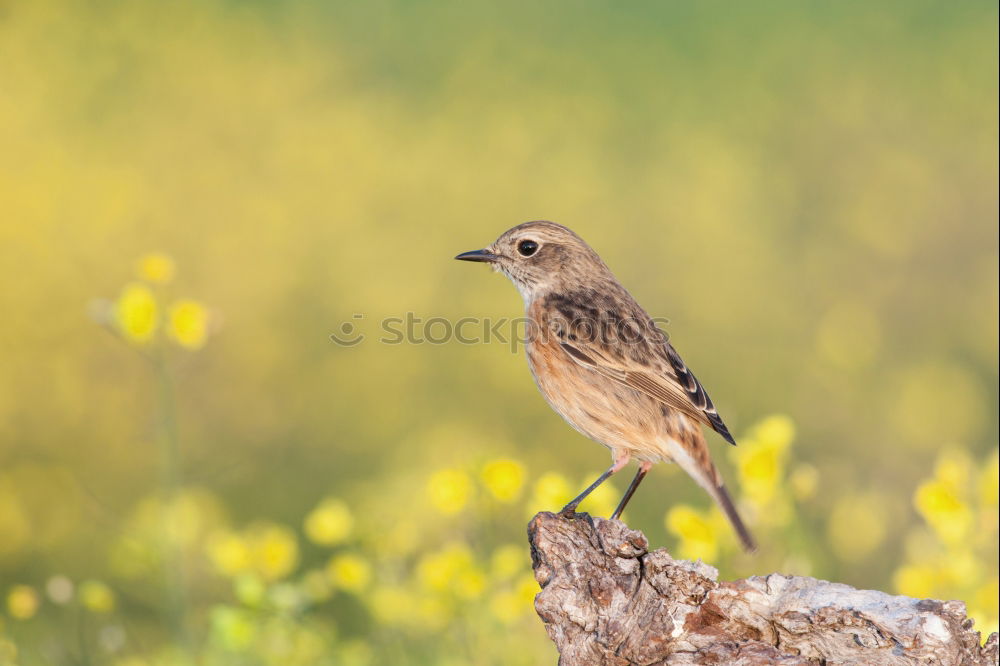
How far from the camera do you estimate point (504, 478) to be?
5328mm

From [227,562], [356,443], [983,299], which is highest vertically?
[983,299]

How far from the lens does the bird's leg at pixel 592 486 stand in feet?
16.9

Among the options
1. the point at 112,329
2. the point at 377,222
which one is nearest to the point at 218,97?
the point at 377,222

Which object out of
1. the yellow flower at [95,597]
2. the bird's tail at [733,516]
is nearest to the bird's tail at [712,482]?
the bird's tail at [733,516]

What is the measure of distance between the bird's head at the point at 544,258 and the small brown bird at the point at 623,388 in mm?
251

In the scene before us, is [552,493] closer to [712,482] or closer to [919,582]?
[712,482]

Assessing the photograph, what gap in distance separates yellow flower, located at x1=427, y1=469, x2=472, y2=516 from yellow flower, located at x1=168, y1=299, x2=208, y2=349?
1363 millimetres

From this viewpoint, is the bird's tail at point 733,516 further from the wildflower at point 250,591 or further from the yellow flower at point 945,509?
the wildflower at point 250,591

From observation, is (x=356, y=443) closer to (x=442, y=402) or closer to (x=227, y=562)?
(x=442, y=402)

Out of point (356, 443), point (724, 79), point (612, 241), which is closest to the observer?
point (356, 443)

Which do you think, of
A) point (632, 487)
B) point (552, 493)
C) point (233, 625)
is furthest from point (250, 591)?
point (632, 487)

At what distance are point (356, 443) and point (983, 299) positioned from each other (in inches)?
237

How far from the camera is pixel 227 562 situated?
582cm

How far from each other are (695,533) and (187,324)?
2.61 m
